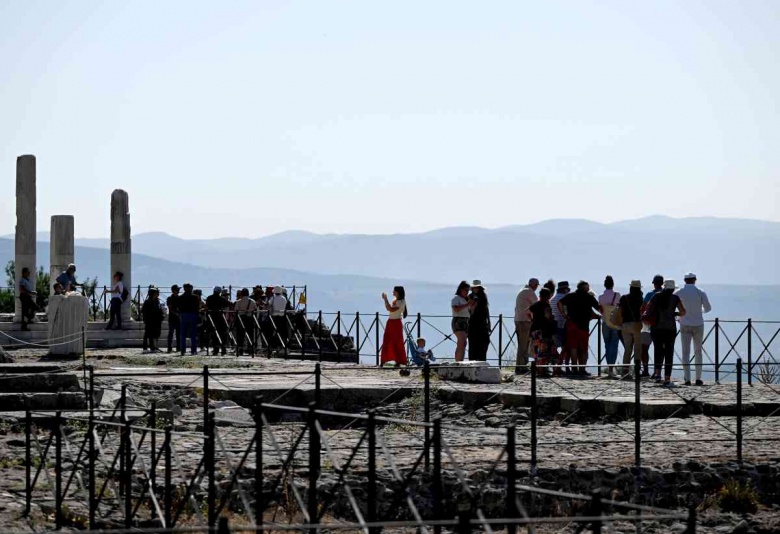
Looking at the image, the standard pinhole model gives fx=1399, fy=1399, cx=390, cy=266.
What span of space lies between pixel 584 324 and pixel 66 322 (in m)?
10.5

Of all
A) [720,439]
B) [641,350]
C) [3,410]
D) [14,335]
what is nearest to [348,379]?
[641,350]

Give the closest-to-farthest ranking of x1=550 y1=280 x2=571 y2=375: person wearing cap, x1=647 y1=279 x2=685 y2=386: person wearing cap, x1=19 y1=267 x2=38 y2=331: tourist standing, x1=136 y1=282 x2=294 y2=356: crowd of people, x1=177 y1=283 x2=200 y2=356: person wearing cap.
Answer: x1=647 y1=279 x2=685 y2=386: person wearing cap → x1=550 y1=280 x2=571 y2=375: person wearing cap → x1=177 y1=283 x2=200 y2=356: person wearing cap → x1=136 y1=282 x2=294 y2=356: crowd of people → x1=19 y1=267 x2=38 y2=331: tourist standing

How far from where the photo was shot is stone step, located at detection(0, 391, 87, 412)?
18.4 m

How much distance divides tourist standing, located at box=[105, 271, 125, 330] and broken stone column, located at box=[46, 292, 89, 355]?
616 cm

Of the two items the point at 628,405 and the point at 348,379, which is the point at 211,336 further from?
the point at 628,405

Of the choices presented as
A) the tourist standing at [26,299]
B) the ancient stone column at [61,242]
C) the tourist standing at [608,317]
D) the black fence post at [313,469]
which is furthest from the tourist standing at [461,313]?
the ancient stone column at [61,242]

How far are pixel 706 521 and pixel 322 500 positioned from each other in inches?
158

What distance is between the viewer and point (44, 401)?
18500mm

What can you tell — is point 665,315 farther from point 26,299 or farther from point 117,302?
point 26,299

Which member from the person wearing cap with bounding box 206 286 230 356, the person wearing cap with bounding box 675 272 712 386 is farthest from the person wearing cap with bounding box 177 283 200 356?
the person wearing cap with bounding box 675 272 712 386

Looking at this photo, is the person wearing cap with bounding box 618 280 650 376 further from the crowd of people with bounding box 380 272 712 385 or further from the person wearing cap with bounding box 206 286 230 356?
the person wearing cap with bounding box 206 286 230 356

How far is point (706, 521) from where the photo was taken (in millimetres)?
14578

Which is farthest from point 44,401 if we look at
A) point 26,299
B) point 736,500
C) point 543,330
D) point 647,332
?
point 26,299

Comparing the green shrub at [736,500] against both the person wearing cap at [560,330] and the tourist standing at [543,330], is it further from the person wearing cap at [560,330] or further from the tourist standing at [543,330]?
the person wearing cap at [560,330]
